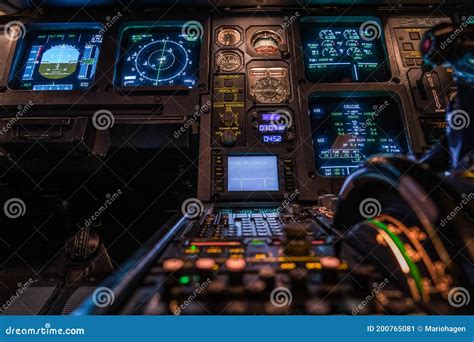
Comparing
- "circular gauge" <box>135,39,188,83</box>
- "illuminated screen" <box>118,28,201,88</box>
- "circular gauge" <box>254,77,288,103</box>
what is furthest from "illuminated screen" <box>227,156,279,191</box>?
"circular gauge" <box>135,39,188,83</box>

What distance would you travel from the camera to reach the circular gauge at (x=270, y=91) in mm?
2447

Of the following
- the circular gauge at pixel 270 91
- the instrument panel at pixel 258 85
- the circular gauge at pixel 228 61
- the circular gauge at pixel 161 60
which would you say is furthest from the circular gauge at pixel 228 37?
the circular gauge at pixel 270 91

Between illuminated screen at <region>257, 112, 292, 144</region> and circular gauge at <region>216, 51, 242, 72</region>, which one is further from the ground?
circular gauge at <region>216, 51, 242, 72</region>

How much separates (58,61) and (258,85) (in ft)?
5.60

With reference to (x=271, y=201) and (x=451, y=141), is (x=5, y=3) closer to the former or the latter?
(x=271, y=201)

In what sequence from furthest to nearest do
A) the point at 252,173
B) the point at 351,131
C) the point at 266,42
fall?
the point at 266,42 → the point at 351,131 → the point at 252,173

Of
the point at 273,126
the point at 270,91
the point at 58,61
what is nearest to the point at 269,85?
the point at 270,91

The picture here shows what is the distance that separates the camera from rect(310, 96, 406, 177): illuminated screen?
2342 millimetres

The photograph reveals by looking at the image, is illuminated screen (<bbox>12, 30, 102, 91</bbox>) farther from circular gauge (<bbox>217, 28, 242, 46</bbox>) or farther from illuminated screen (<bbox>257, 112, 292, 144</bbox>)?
illuminated screen (<bbox>257, 112, 292, 144</bbox>)

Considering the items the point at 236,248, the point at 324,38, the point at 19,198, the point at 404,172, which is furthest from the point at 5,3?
the point at 404,172

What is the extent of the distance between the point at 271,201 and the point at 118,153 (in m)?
1.21

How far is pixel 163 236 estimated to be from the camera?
1.16 metres

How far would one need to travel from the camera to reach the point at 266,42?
2.73m

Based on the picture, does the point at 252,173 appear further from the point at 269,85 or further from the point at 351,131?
the point at 351,131
